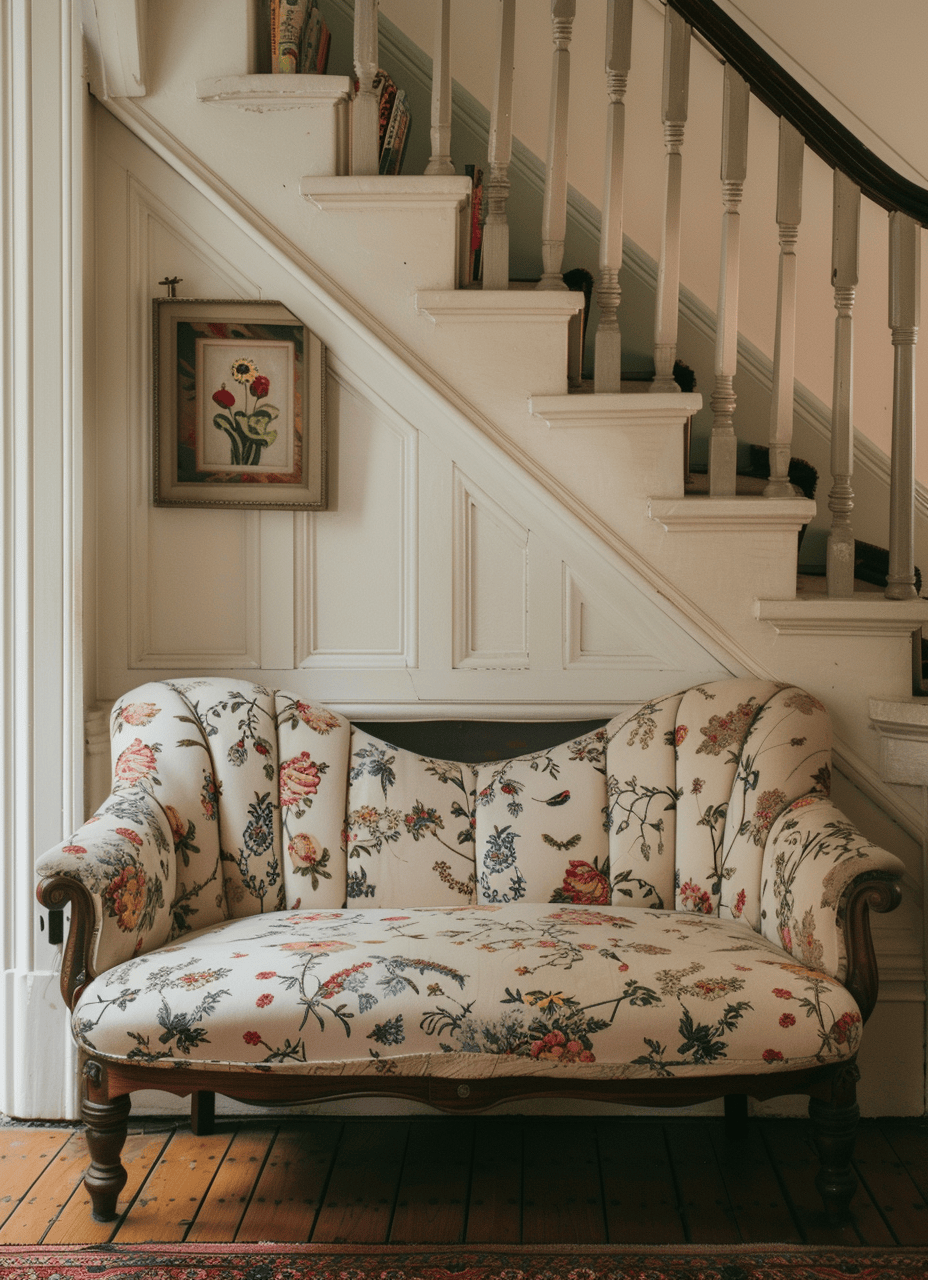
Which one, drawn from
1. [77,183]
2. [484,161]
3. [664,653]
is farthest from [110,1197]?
[484,161]

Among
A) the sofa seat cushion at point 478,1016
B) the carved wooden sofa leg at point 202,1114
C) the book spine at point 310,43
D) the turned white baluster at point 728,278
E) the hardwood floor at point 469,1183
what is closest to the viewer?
the sofa seat cushion at point 478,1016

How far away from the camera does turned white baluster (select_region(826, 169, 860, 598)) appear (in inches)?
83.4

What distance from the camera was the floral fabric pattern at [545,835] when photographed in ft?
6.71

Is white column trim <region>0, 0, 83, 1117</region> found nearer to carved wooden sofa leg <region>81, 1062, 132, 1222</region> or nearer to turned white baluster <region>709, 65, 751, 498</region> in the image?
carved wooden sofa leg <region>81, 1062, 132, 1222</region>

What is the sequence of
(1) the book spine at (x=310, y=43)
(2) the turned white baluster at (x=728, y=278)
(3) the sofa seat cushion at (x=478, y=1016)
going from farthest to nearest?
(1) the book spine at (x=310, y=43)
(2) the turned white baluster at (x=728, y=278)
(3) the sofa seat cushion at (x=478, y=1016)

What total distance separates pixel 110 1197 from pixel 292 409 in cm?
160

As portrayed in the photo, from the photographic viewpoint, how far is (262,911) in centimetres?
203

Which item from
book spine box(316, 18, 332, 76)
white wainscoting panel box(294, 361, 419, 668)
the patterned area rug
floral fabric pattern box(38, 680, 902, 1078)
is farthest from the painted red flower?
the patterned area rug

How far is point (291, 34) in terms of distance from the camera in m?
2.18

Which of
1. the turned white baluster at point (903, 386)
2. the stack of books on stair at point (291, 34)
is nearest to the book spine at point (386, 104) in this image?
the stack of books on stair at point (291, 34)

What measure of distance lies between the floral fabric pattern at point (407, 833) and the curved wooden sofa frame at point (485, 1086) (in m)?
0.50

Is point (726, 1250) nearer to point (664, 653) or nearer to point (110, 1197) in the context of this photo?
point (110, 1197)

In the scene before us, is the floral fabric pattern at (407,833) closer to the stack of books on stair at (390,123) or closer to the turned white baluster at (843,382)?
the turned white baluster at (843,382)

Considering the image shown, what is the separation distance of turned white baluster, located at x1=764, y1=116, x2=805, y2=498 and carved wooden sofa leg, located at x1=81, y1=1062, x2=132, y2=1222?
1761mm
